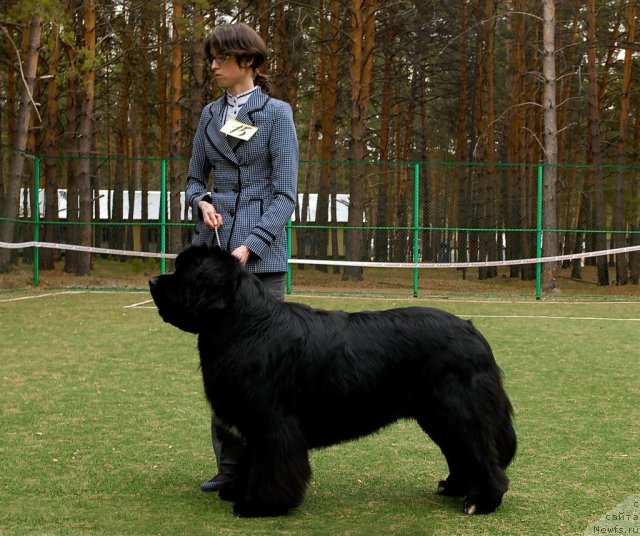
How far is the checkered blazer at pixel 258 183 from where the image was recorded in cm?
438

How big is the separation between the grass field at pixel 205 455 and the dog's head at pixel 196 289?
2.88 feet

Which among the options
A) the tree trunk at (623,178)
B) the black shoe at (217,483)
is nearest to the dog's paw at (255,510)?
the black shoe at (217,483)

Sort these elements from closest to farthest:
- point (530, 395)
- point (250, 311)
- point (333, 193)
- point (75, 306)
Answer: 1. point (250, 311)
2. point (530, 395)
3. point (75, 306)
4. point (333, 193)

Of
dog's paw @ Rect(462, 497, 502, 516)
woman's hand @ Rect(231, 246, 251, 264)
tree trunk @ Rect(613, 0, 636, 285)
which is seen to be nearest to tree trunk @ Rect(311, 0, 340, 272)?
tree trunk @ Rect(613, 0, 636, 285)

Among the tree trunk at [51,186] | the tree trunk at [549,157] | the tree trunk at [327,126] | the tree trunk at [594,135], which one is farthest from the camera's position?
the tree trunk at [327,126]

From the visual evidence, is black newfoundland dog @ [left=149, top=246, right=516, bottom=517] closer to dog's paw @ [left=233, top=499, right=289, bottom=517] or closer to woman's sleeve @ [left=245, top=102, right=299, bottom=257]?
dog's paw @ [left=233, top=499, right=289, bottom=517]

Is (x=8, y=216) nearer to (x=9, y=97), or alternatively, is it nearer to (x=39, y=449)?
(x=9, y=97)

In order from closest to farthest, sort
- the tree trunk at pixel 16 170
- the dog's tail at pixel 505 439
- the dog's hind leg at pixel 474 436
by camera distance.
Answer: the dog's hind leg at pixel 474 436 < the dog's tail at pixel 505 439 < the tree trunk at pixel 16 170

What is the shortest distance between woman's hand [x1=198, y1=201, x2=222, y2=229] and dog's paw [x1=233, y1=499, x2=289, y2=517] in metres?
1.29

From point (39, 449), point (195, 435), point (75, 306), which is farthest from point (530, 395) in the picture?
point (75, 306)

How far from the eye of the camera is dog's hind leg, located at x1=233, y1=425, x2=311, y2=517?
388 cm

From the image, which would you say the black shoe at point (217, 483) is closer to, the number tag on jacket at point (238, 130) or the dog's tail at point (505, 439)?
the dog's tail at point (505, 439)

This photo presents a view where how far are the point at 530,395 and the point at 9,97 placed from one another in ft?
71.6

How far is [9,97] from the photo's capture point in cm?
2544
